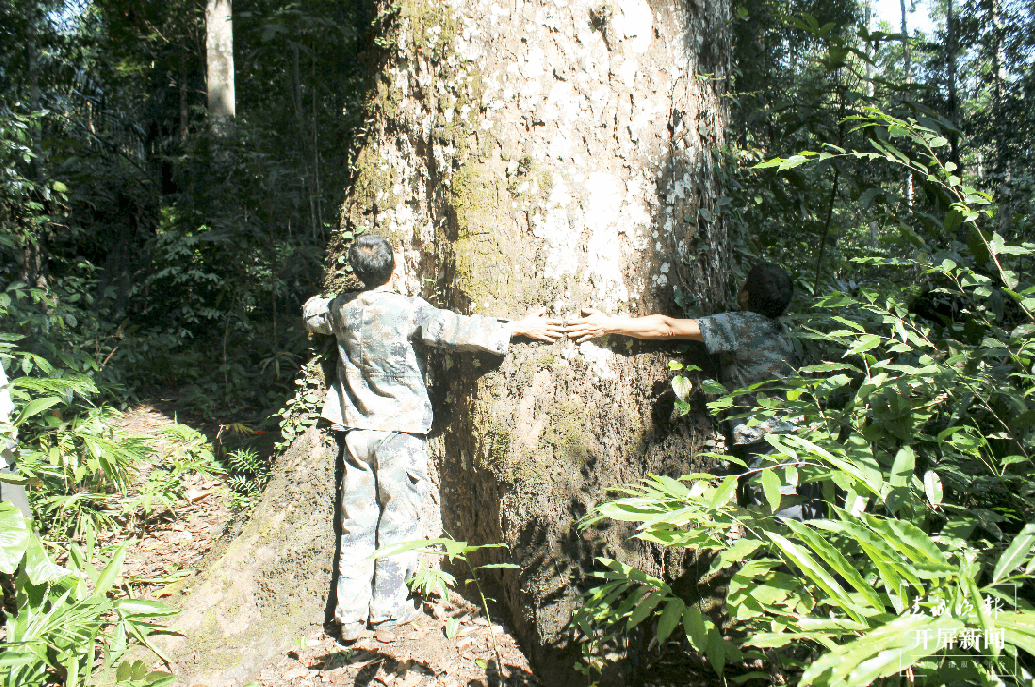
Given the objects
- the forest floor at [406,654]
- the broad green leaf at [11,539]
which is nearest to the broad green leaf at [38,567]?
the broad green leaf at [11,539]

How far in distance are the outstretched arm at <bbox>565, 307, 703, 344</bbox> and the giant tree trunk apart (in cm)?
10

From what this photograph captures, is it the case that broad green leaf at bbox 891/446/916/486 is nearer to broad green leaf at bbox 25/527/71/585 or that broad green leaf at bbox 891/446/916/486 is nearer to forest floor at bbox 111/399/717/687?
forest floor at bbox 111/399/717/687

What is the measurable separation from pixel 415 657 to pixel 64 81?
11.4m

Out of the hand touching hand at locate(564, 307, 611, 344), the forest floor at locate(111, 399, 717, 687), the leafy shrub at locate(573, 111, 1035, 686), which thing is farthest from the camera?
the hand touching hand at locate(564, 307, 611, 344)

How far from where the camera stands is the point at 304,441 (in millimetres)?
4035

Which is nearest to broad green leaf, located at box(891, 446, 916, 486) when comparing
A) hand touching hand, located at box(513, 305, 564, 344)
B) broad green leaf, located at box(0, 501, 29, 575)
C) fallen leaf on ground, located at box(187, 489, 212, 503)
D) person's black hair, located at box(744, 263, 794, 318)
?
person's black hair, located at box(744, 263, 794, 318)

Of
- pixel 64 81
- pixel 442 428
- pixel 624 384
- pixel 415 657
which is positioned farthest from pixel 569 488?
pixel 64 81

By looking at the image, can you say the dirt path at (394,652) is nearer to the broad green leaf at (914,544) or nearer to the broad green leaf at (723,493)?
the broad green leaf at (723,493)

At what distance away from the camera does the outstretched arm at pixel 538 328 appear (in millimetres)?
3382

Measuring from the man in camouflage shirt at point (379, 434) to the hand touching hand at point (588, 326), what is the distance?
847 millimetres

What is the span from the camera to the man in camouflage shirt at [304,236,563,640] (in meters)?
3.71

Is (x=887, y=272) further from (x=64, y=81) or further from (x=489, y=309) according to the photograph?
(x=64, y=81)

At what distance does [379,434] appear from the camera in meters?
3.83

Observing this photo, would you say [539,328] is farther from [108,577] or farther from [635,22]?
[108,577]
